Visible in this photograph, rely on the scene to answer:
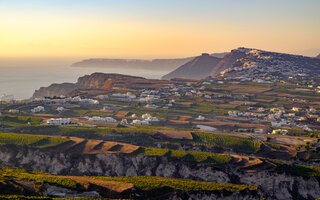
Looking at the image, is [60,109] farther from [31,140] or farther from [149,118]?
[31,140]

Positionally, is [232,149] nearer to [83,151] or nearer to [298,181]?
[298,181]

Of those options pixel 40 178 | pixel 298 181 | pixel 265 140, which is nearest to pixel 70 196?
pixel 40 178

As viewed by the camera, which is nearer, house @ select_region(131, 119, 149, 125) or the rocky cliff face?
the rocky cliff face

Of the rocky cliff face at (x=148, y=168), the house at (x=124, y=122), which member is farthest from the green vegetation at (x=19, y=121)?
the house at (x=124, y=122)

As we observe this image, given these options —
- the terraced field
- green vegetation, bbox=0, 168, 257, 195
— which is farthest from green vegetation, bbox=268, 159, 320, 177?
the terraced field

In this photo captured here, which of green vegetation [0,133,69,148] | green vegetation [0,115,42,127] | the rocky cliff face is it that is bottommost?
the rocky cliff face

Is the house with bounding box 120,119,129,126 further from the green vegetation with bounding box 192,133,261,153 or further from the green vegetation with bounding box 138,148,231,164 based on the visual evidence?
the green vegetation with bounding box 138,148,231,164

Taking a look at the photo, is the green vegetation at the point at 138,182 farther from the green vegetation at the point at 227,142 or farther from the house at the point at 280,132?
the house at the point at 280,132

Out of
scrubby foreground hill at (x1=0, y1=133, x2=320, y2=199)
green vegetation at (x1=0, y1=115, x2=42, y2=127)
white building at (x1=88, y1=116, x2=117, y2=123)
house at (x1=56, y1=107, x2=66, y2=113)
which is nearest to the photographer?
scrubby foreground hill at (x1=0, y1=133, x2=320, y2=199)
